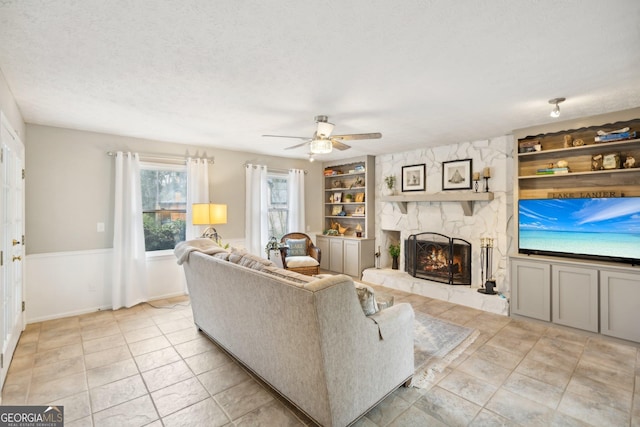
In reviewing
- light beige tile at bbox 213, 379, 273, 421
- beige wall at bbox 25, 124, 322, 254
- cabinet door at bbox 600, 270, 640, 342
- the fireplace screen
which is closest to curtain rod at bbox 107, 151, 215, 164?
beige wall at bbox 25, 124, 322, 254

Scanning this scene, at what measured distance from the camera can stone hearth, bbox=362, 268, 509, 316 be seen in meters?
4.17

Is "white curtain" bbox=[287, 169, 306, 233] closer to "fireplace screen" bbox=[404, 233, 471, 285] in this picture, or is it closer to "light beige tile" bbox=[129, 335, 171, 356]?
"fireplace screen" bbox=[404, 233, 471, 285]

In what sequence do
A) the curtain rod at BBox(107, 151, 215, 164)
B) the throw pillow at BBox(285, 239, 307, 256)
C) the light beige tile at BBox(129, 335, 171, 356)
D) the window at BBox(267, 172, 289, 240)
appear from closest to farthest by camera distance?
the light beige tile at BBox(129, 335, 171, 356)
the curtain rod at BBox(107, 151, 215, 164)
the throw pillow at BBox(285, 239, 307, 256)
the window at BBox(267, 172, 289, 240)

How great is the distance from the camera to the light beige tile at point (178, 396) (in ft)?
7.18

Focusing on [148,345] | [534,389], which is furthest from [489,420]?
[148,345]

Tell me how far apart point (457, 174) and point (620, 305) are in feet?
8.36

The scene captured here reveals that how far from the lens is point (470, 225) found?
189 inches

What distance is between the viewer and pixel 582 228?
3.51m

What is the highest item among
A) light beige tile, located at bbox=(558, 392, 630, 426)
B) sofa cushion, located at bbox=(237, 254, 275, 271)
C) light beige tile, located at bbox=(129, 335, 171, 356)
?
sofa cushion, located at bbox=(237, 254, 275, 271)

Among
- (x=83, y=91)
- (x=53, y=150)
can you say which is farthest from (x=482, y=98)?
(x=53, y=150)

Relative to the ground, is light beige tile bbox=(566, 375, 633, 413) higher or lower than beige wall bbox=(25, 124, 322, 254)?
lower

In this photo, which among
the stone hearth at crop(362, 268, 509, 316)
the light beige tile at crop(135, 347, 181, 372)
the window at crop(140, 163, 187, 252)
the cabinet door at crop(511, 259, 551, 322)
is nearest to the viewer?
the light beige tile at crop(135, 347, 181, 372)

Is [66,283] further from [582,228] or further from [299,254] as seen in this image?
[582,228]

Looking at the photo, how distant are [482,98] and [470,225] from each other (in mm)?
2444
